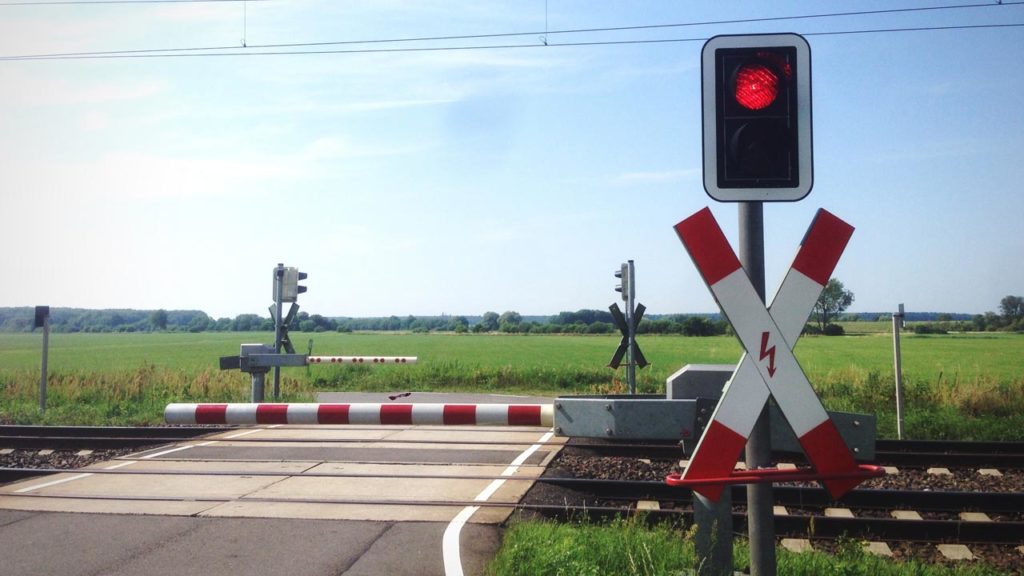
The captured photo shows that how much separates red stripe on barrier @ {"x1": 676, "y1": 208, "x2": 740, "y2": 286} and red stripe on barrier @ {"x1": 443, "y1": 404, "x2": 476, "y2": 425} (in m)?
2.34

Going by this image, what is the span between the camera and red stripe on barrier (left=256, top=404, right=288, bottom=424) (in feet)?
16.0

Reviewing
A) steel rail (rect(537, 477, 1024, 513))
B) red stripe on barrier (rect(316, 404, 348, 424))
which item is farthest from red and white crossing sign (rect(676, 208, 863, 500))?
steel rail (rect(537, 477, 1024, 513))

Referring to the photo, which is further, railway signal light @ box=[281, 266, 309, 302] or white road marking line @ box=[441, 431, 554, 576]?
railway signal light @ box=[281, 266, 309, 302]

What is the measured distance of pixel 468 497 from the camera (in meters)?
7.33

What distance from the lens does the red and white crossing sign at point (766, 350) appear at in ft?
9.05

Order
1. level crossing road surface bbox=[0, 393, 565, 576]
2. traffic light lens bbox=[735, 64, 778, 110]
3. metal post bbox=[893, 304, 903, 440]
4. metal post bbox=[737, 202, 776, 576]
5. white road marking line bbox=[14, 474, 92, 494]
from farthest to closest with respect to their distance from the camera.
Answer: metal post bbox=[893, 304, 903, 440], white road marking line bbox=[14, 474, 92, 494], level crossing road surface bbox=[0, 393, 565, 576], traffic light lens bbox=[735, 64, 778, 110], metal post bbox=[737, 202, 776, 576]

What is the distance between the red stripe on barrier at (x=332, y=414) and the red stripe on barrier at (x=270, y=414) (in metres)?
0.22

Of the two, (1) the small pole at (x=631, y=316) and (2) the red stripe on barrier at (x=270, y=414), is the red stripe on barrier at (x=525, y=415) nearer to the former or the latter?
(2) the red stripe on barrier at (x=270, y=414)

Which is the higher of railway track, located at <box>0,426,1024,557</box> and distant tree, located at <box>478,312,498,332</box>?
distant tree, located at <box>478,312,498,332</box>

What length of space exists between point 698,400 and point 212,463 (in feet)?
26.2

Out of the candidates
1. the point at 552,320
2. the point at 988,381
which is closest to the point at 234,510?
the point at 988,381

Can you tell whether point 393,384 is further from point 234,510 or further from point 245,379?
point 234,510

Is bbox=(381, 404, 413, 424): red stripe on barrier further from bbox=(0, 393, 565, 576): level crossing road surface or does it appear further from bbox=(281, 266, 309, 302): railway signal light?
bbox=(281, 266, 309, 302): railway signal light

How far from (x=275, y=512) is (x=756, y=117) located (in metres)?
5.66
